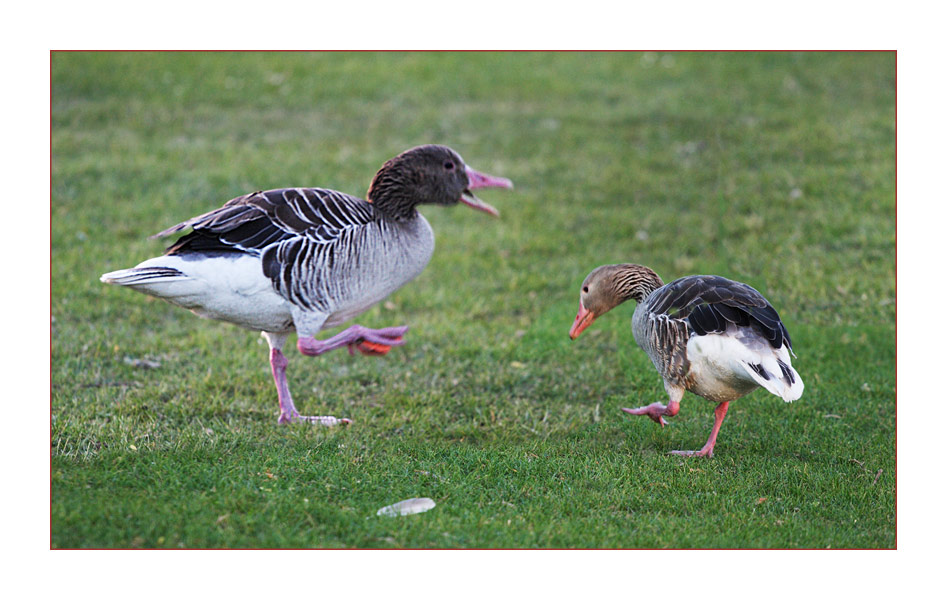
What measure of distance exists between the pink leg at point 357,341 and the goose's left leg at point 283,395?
1.59ft

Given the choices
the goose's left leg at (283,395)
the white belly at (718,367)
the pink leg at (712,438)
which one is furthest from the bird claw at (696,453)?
the goose's left leg at (283,395)

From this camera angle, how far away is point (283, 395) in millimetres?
6957

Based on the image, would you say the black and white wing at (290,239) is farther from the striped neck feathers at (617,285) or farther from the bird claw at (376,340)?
the striped neck feathers at (617,285)

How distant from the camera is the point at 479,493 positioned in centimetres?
572

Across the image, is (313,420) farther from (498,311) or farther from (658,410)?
(498,311)

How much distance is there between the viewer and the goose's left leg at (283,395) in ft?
22.5

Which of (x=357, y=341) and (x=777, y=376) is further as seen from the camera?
(x=357, y=341)

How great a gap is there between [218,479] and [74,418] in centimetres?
167

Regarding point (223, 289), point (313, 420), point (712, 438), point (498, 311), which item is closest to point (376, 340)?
point (313, 420)

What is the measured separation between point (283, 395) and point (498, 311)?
3056 mm

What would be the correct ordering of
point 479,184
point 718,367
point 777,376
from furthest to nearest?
1. point 479,184
2. point 718,367
3. point 777,376

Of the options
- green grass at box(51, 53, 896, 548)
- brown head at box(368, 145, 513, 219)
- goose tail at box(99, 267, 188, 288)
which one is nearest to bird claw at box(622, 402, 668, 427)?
green grass at box(51, 53, 896, 548)

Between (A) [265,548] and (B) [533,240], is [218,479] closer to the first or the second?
(A) [265,548]

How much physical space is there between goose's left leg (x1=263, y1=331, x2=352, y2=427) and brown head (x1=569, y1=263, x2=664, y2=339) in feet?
6.66
